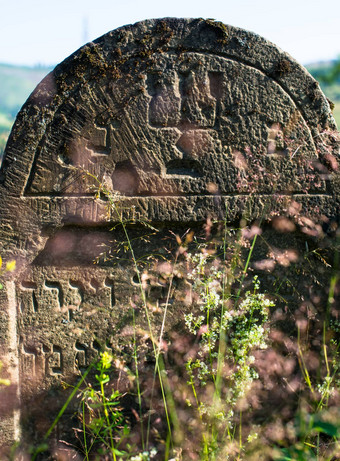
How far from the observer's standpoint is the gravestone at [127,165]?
1.90 m

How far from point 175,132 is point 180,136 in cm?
3

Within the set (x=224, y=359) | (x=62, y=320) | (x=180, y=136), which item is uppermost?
(x=180, y=136)

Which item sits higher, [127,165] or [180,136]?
[180,136]

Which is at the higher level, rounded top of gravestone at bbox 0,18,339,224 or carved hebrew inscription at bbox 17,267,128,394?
rounded top of gravestone at bbox 0,18,339,224

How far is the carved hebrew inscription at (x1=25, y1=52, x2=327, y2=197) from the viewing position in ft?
6.26

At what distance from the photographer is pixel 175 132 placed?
194 centimetres

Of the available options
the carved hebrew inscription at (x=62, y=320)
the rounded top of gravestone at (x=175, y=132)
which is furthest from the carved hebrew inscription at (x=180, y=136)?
the carved hebrew inscription at (x=62, y=320)

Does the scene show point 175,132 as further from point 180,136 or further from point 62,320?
point 62,320

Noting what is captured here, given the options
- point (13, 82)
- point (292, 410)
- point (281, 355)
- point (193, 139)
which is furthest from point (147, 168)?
point (13, 82)

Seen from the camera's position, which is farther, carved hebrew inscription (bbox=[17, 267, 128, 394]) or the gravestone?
carved hebrew inscription (bbox=[17, 267, 128, 394])

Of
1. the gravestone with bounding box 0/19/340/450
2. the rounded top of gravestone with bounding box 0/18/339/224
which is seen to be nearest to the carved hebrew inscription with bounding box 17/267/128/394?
the gravestone with bounding box 0/19/340/450

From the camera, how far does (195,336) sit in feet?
6.66

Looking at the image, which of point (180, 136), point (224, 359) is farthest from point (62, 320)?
point (180, 136)

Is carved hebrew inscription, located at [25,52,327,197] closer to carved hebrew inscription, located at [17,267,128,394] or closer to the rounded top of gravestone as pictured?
the rounded top of gravestone
